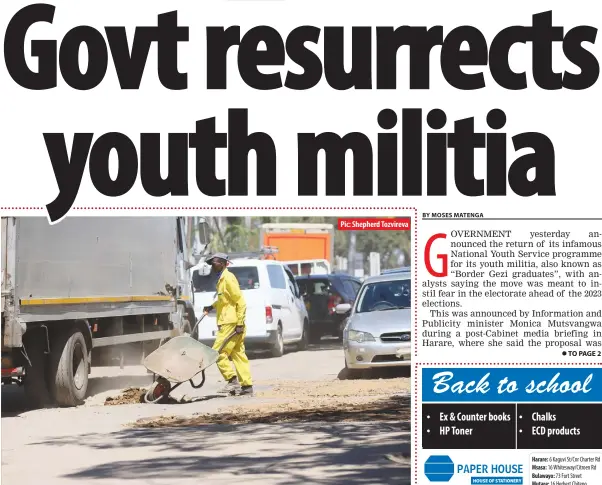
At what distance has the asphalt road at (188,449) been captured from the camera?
23.2ft

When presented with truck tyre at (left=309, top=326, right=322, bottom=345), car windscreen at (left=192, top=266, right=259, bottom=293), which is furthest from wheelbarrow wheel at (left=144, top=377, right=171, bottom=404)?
truck tyre at (left=309, top=326, right=322, bottom=345)

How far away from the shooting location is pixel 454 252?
6.19 m

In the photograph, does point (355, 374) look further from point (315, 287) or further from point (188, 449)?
point (315, 287)

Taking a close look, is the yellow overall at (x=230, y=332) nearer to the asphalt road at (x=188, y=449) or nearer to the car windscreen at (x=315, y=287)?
the asphalt road at (x=188, y=449)

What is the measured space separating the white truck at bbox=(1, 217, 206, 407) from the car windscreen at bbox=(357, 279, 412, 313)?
5.63ft

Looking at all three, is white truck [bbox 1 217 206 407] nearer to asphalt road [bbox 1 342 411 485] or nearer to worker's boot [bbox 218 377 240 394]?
asphalt road [bbox 1 342 411 485]

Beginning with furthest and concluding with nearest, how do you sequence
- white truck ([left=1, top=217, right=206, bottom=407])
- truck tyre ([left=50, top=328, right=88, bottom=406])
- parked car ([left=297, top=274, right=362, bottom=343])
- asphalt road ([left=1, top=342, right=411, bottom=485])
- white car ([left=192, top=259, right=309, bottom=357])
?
parked car ([left=297, top=274, right=362, bottom=343]) → white car ([left=192, top=259, right=309, bottom=357]) → truck tyre ([left=50, top=328, right=88, bottom=406]) → white truck ([left=1, top=217, right=206, bottom=407]) → asphalt road ([left=1, top=342, right=411, bottom=485])

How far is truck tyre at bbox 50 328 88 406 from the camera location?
10.7 meters

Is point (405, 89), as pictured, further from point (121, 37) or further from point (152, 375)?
point (152, 375)

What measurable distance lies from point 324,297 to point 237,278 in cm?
370

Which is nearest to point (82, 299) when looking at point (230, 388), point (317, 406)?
point (230, 388)

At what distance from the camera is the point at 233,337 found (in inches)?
439

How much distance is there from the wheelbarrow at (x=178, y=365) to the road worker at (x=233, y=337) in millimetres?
88

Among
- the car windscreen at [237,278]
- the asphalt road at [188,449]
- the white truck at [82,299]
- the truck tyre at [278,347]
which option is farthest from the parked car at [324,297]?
the asphalt road at [188,449]
